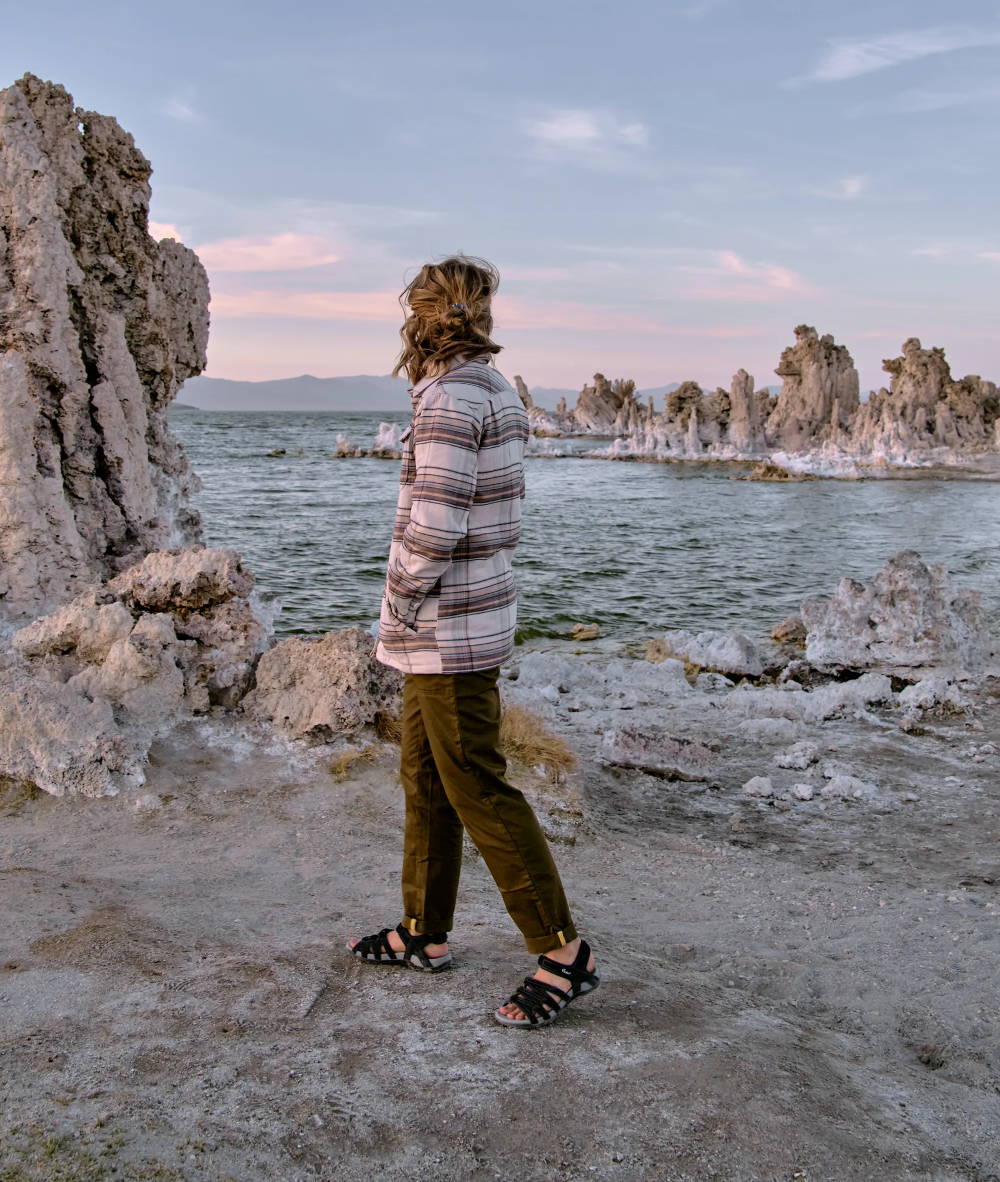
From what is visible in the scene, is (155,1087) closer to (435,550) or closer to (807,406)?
(435,550)

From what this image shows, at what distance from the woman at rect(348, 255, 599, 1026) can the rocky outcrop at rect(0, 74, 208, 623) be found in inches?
168

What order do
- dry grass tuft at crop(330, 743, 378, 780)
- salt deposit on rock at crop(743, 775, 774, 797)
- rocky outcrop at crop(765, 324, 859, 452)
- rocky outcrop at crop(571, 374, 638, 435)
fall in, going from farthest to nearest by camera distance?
1. rocky outcrop at crop(571, 374, 638, 435)
2. rocky outcrop at crop(765, 324, 859, 452)
3. salt deposit on rock at crop(743, 775, 774, 797)
4. dry grass tuft at crop(330, 743, 378, 780)

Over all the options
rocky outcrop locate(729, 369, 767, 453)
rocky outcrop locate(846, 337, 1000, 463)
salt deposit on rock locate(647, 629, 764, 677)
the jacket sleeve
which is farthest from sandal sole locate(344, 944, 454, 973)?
rocky outcrop locate(729, 369, 767, 453)

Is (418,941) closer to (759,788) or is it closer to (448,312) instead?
(448,312)

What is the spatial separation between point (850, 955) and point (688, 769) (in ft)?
9.00

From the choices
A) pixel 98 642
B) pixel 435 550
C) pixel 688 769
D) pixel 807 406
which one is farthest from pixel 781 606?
pixel 807 406

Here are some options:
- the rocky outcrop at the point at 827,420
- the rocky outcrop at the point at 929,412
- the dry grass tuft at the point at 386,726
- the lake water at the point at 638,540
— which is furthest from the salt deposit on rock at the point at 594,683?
the rocky outcrop at the point at 929,412

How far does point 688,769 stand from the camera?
6633 mm

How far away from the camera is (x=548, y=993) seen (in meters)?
2.87

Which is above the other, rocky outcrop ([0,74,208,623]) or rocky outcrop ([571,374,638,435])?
rocky outcrop ([571,374,638,435])

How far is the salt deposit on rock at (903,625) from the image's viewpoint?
9.58m

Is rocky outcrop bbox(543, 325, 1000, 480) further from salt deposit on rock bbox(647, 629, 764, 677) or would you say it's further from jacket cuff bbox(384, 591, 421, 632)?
jacket cuff bbox(384, 591, 421, 632)

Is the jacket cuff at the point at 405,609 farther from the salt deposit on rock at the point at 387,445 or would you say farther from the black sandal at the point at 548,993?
the salt deposit on rock at the point at 387,445

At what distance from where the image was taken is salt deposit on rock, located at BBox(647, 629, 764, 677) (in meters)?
10.2
